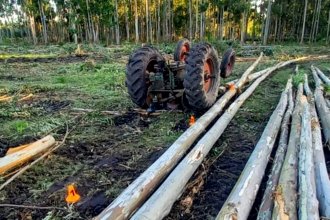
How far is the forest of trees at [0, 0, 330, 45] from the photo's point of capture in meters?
36.5

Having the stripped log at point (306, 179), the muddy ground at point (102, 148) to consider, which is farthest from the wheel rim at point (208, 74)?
the stripped log at point (306, 179)

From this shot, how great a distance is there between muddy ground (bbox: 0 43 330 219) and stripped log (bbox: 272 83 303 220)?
1.20 ft

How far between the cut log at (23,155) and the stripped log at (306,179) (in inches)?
132

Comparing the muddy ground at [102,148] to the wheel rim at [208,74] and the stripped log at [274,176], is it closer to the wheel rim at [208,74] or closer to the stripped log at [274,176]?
the stripped log at [274,176]

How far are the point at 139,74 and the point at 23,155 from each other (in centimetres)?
277

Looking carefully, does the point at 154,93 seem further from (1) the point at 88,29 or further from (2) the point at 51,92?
(1) the point at 88,29

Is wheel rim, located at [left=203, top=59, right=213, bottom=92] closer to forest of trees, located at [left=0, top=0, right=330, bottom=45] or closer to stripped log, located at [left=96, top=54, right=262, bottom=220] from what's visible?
stripped log, located at [left=96, top=54, right=262, bottom=220]

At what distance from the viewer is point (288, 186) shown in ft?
10.2

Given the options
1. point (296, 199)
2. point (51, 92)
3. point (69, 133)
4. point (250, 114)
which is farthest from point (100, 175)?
point (51, 92)

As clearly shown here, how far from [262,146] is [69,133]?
321 centimetres

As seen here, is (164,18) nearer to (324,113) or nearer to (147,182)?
(324,113)

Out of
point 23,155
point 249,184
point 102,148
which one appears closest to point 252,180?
point 249,184

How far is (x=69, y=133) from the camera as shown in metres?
5.62

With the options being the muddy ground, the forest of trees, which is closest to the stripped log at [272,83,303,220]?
the muddy ground
